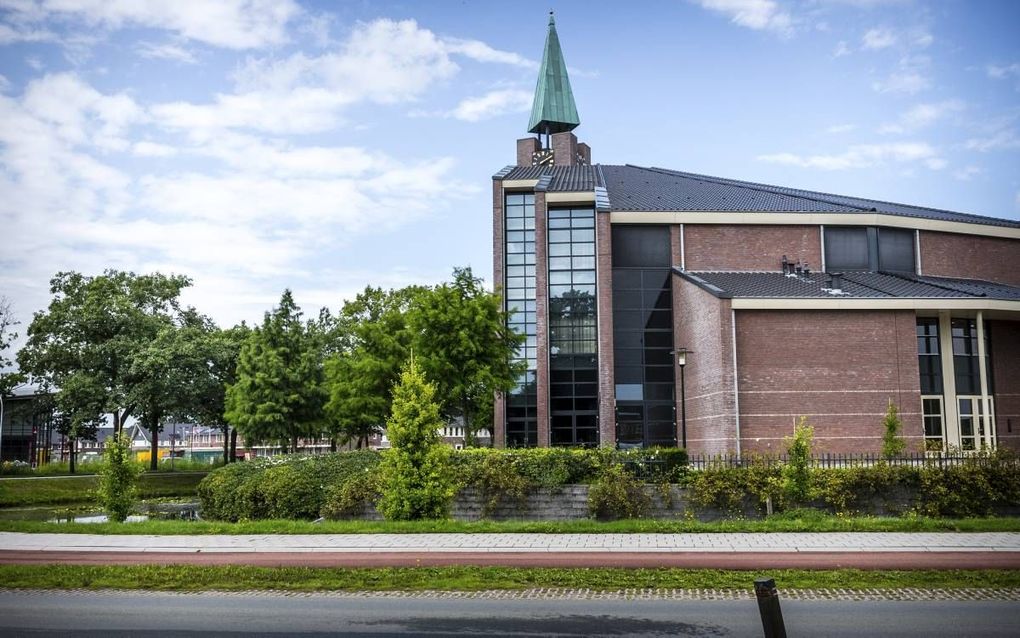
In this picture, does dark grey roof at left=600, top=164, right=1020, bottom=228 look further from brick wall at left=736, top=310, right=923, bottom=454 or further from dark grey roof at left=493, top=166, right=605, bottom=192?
brick wall at left=736, top=310, right=923, bottom=454

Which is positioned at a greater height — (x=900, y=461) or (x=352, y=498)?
(x=900, y=461)

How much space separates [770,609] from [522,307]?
140ft

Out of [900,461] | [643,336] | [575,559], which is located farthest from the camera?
[643,336]

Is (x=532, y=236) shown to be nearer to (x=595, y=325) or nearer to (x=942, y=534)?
(x=595, y=325)

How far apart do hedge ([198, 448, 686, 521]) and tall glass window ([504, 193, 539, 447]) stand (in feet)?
64.8

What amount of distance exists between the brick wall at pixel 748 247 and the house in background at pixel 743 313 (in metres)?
0.07

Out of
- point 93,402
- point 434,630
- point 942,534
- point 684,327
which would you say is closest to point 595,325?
point 684,327

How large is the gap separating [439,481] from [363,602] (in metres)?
9.76

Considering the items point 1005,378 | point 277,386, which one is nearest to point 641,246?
point 1005,378

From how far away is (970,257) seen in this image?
45.4m

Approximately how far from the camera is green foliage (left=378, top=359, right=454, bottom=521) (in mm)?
22922

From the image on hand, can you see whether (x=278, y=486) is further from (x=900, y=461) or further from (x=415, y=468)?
(x=900, y=461)

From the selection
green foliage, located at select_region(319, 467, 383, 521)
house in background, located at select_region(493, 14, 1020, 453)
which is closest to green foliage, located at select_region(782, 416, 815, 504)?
green foliage, located at select_region(319, 467, 383, 521)

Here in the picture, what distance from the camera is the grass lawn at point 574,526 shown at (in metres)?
20.0
